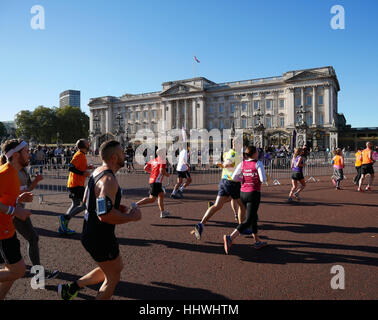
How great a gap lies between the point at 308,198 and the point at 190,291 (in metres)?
7.83

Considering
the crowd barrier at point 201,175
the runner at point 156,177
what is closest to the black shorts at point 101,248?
the runner at point 156,177

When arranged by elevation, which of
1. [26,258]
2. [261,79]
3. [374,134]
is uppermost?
[261,79]

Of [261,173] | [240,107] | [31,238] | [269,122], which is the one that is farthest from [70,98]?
[261,173]

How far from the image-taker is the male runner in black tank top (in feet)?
9.20

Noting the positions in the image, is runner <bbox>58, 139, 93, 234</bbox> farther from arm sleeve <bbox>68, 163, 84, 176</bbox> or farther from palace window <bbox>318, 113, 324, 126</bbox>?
palace window <bbox>318, 113, 324, 126</bbox>

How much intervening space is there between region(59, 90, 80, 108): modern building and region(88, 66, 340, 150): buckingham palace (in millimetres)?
100640

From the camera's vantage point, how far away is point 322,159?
872 inches

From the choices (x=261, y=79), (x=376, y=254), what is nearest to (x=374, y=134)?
(x=261, y=79)

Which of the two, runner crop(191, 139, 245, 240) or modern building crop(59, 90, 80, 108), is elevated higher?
modern building crop(59, 90, 80, 108)

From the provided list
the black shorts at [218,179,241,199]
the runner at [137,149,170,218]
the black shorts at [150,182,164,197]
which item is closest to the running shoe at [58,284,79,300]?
the black shorts at [218,179,241,199]

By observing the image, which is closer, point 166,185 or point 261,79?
point 166,185

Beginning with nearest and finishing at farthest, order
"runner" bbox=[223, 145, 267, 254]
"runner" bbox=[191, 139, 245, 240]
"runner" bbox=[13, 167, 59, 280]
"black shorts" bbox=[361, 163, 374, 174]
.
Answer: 1. "runner" bbox=[13, 167, 59, 280]
2. "runner" bbox=[223, 145, 267, 254]
3. "runner" bbox=[191, 139, 245, 240]
4. "black shorts" bbox=[361, 163, 374, 174]
